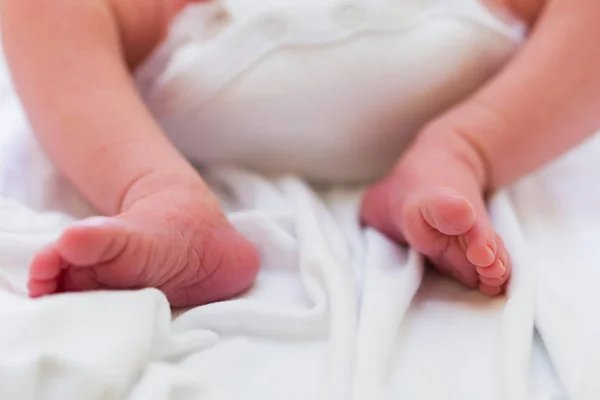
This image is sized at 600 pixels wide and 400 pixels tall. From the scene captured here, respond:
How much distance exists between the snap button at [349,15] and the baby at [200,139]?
111 mm

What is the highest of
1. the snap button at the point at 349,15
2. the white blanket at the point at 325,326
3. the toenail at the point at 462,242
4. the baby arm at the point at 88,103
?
the snap button at the point at 349,15

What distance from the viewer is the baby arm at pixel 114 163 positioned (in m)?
0.50

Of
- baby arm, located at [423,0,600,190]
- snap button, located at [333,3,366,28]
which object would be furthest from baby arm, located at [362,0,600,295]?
snap button, located at [333,3,366,28]

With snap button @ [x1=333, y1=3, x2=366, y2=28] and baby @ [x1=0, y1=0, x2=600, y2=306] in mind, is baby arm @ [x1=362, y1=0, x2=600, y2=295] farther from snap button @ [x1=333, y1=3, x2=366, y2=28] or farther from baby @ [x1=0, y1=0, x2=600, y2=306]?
snap button @ [x1=333, y1=3, x2=366, y2=28]

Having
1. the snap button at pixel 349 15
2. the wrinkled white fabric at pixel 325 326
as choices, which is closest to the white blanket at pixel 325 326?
the wrinkled white fabric at pixel 325 326

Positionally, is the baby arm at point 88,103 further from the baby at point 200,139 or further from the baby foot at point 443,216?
the baby foot at point 443,216

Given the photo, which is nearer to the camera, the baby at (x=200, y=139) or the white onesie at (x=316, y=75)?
the baby at (x=200, y=139)

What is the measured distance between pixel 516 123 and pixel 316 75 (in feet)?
0.57

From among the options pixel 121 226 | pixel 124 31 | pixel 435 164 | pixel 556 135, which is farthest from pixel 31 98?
pixel 556 135

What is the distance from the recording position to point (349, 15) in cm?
70

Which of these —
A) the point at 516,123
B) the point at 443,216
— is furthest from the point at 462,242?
the point at 516,123

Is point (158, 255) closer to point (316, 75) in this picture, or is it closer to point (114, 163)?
point (114, 163)

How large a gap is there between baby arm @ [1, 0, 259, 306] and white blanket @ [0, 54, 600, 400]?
0.08 feet

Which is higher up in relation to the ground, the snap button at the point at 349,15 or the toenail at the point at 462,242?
the snap button at the point at 349,15
